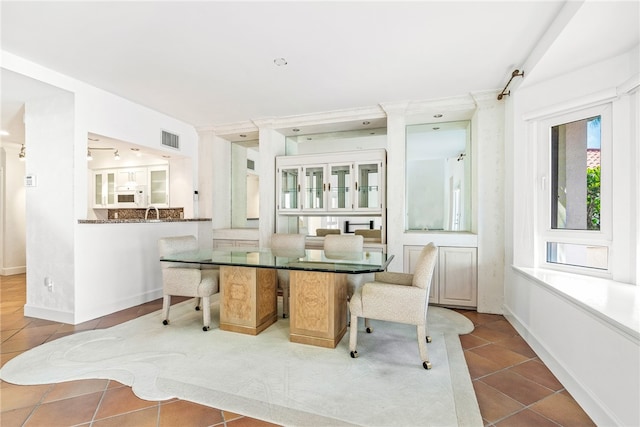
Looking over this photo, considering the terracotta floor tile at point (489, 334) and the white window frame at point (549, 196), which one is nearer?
the white window frame at point (549, 196)

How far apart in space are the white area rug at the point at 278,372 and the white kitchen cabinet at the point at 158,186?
8.19 feet

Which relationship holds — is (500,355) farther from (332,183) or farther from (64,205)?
(64,205)

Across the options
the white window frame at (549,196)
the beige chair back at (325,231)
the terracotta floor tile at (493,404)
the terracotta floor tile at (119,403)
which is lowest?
the terracotta floor tile at (493,404)

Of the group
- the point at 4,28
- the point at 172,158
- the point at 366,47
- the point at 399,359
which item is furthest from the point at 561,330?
the point at 172,158

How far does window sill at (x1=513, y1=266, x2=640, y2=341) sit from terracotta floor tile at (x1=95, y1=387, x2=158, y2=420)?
2.50 m

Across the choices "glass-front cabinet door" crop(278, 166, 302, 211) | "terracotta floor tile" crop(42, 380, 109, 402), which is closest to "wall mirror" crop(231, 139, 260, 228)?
"glass-front cabinet door" crop(278, 166, 302, 211)

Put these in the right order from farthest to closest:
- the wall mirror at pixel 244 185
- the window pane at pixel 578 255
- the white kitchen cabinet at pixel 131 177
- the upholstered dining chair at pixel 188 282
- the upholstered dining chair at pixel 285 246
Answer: the white kitchen cabinet at pixel 131 177 → the wall mirror at pixel 244 185 → the upholstered dining chair at pixel 285 246 → the upholstered dining chair at pixel 188 282 → the window pane at pixel 578 255

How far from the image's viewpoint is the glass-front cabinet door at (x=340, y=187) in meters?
3.94

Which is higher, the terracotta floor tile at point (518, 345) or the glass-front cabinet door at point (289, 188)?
the glass-front cabinet door at point (289, 188)

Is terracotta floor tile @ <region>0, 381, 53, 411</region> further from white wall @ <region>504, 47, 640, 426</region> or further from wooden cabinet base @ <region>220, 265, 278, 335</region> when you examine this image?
white wall @ <region>504, 47, 640, 426</region>

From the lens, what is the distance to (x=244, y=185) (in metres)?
5.16

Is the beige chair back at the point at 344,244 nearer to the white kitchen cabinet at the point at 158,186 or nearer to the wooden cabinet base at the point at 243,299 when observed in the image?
the wooden cabinet base at the point at 243,299

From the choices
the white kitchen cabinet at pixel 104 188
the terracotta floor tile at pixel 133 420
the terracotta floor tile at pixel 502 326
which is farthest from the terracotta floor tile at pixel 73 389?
the white kitchen cabinet at pixel 104 188

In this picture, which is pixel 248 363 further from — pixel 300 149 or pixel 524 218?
pixel 300 149
